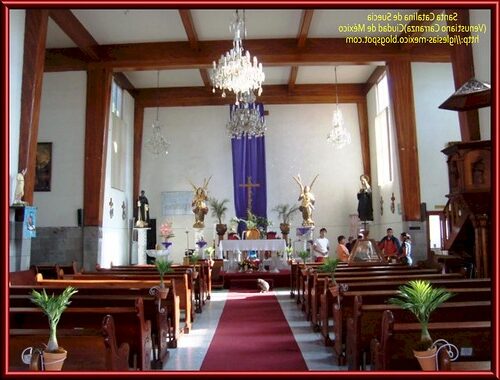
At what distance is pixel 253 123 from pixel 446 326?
407 inches

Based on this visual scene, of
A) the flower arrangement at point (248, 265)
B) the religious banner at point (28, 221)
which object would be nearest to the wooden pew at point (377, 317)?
the religious banner at point (28, 221)

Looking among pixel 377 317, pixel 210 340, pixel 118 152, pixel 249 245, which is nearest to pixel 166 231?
pixel 118 152

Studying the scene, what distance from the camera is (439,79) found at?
14.9m

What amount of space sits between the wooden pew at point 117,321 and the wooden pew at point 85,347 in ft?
2.58

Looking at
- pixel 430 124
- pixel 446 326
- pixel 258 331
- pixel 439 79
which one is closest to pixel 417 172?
pixel 430 124

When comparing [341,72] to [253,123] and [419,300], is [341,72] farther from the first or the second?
[419,300]

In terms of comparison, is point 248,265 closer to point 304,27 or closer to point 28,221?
point 28,221

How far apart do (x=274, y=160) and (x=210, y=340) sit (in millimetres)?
13594

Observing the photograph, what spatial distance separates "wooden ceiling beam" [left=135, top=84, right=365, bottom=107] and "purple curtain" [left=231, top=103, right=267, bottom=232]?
790mm

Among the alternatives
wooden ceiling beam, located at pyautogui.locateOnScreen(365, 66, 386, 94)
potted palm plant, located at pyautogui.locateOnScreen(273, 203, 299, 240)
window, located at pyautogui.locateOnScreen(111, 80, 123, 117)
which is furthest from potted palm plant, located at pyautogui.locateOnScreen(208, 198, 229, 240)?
wooden ceiling beam, located at pyautogui.locateOnScreen(365, 66, 386, 94)

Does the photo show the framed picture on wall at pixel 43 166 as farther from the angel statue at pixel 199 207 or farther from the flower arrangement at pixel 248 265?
the flower arrangement at pixel 248 265

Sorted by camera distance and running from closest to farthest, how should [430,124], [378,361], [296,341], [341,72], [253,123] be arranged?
1. [378,361]
2. [296,341]
3. [253,123]
4. [430,124]
5. [341,72]

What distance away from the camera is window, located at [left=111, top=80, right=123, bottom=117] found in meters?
16.4

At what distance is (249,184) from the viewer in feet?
58.6
